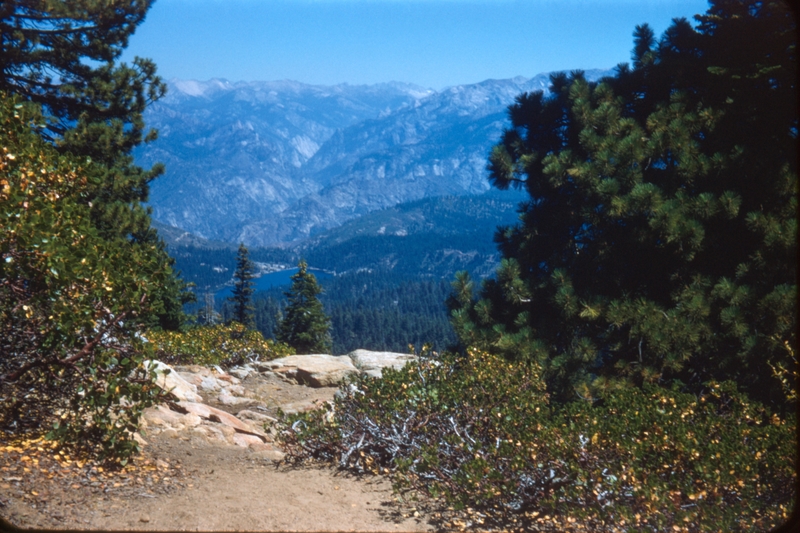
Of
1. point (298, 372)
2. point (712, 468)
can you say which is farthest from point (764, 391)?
point (298, 372)

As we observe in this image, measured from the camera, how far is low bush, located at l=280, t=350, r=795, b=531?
15.3 ft

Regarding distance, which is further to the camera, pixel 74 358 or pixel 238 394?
pixel 238 394

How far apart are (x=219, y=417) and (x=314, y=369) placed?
4819mm

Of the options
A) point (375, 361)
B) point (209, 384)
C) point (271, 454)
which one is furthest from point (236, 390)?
point (271, 454)

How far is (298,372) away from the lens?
13695mm

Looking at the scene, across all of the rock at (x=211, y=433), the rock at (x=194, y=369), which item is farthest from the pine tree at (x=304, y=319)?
the rock at (x=211, y=433)

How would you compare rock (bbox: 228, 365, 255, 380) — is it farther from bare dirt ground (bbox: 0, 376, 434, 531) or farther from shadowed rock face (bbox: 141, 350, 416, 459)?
bare dirt ground (bbox: 0, 376, 434, 531)

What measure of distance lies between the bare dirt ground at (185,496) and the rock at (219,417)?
77.6 inches

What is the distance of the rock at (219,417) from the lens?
28.6 feet

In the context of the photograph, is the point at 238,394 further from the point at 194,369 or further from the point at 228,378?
the point at 194,369

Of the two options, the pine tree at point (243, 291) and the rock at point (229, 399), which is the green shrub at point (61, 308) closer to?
the rock at point (229, 399)

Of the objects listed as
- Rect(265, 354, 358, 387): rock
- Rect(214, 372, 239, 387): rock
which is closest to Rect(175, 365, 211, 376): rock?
Rect(214, 372, 239, 387): rock

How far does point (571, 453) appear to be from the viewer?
17.1 feet

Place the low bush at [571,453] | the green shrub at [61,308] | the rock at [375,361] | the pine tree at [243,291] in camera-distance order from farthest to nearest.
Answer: the pine tree at [243,291], the rock at [375,361], the green shrub at [61,308], the low bush at [571,453]
